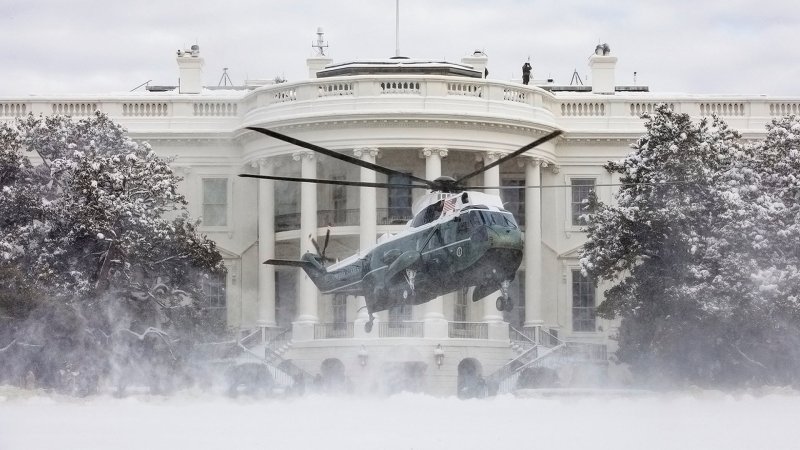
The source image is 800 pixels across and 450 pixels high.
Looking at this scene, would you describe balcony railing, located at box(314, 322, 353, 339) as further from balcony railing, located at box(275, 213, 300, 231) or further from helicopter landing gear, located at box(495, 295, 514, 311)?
helicopter landing gear, located at box(495, 295, 514, 311)

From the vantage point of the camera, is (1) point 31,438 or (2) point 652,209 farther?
(2) point 652,209

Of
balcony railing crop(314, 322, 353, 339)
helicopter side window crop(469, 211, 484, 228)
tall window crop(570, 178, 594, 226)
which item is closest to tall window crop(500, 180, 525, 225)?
tall window crop(570, 178, 594, 226)

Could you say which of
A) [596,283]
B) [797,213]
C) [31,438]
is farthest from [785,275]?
[31,438]

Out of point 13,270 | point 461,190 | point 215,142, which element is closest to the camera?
point 461,190

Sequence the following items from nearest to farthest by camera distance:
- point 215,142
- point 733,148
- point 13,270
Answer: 1. point 13,270
2. point 733,148
3. point 215,142

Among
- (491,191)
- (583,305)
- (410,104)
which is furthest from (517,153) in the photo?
(583,305)

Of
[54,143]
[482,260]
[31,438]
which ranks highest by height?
[54,143]

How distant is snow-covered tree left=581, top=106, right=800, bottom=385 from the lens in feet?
263

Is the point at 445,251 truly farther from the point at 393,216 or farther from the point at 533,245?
the point at 533,245

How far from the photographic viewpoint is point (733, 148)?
277 ft

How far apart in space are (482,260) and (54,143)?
37.6m

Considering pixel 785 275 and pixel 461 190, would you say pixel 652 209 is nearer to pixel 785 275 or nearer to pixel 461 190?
pixel 785 275

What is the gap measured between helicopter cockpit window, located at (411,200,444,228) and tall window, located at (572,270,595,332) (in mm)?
40806

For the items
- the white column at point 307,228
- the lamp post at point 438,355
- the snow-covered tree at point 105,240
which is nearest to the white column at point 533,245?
the lamp post at point 438,355
